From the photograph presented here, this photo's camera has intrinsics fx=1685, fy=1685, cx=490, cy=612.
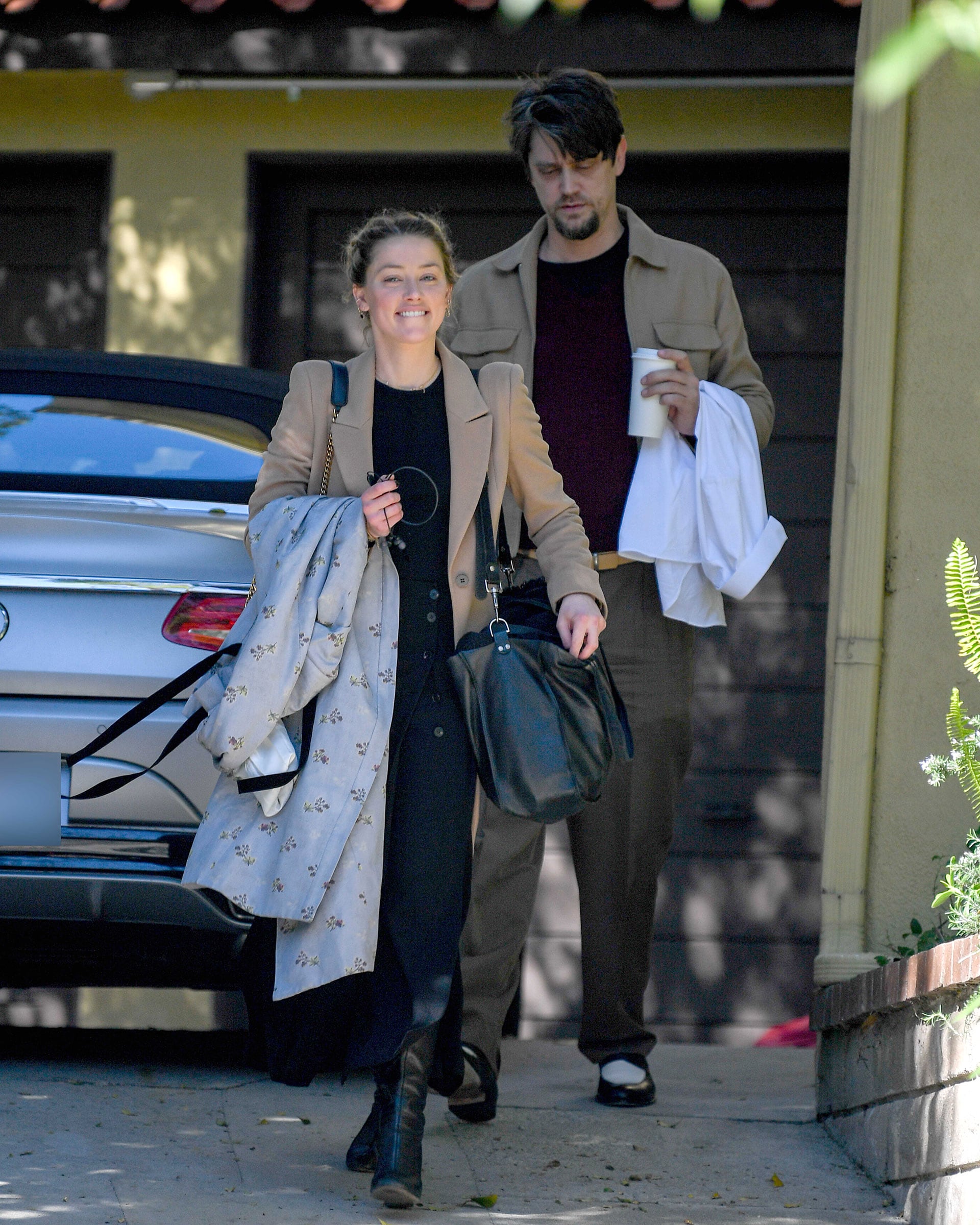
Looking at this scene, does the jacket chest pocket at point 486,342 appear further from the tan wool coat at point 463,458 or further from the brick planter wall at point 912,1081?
the brick planter wall at point 912,1081

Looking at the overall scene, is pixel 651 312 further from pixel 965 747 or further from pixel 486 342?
pixel 965 747

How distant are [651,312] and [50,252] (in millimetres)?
3509

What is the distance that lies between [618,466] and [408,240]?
1153 millimetres

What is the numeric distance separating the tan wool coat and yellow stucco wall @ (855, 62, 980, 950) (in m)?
1.10

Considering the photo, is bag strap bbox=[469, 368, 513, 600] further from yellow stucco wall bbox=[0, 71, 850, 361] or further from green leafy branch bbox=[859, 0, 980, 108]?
yellow stucco wall bbox=[0, 71, 850, 361]

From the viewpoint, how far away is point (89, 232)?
6.96 m

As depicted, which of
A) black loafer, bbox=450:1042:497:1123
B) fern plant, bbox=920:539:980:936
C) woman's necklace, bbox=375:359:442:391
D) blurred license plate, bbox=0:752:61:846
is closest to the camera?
fern plant, bbox=920:539:980:936

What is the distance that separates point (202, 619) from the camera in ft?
12.8

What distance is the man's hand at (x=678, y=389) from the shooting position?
13.8 feet

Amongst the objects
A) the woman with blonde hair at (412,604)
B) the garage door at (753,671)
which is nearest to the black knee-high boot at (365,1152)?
the woman with blonde hair at (412,604)

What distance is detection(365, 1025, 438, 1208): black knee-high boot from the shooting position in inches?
124

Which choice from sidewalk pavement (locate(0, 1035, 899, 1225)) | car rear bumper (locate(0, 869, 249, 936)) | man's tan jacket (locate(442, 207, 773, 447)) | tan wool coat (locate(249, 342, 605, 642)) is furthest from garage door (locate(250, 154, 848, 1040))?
tan wool coat (locate(249, 342, 605, 642))

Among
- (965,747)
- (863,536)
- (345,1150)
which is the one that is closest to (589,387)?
(863,536)

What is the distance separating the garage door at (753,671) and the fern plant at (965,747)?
9.22 feet
